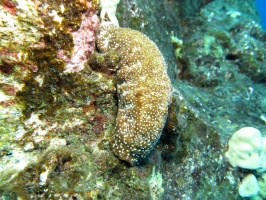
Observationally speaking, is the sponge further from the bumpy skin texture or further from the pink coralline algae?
the pink coralline algae

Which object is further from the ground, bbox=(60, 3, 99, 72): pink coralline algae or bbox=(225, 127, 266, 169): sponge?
bbox=(60, 3, 99, 72): pink coralline algae

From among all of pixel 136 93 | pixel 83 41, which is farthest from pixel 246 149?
pixel 83 41

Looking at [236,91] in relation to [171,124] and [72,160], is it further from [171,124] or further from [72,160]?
[72,160]

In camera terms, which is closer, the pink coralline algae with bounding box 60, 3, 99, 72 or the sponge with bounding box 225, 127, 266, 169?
the pink coralline algae with bounding box 60, 3, 99, 72

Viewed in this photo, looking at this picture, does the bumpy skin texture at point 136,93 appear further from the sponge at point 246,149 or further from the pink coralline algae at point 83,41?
the sponge at point 246,149

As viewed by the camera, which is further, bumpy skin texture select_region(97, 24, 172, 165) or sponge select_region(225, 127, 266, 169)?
sponge select_region(225, 127, 266, 169)

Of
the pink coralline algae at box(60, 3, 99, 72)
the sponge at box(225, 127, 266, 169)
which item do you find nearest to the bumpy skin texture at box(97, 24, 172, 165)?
the pink coralline algae at box(60, 3, 99, 72)
